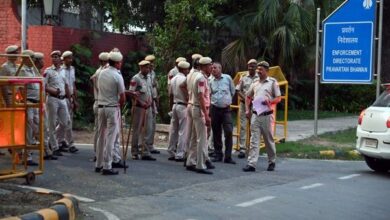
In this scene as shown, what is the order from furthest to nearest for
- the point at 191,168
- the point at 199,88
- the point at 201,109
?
the point at 191,168 < the point at 201,109 < the point at 199,88

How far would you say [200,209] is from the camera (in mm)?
7930

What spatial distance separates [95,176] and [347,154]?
5931 millimetres

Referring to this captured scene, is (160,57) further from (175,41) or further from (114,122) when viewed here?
(114,122)

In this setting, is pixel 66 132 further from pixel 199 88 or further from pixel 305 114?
pixel 305 114

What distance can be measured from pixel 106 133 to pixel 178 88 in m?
2.07

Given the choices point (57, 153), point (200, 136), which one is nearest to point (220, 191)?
point (200, 136)

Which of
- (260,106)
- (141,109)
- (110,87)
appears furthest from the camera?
(141,109)

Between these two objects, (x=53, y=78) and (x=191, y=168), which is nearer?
(x=191, y=168)

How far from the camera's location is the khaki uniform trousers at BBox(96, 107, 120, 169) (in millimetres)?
9883

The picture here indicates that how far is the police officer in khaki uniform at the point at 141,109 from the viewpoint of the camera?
11625mm

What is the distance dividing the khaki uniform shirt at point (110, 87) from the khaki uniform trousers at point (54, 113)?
1.96 m

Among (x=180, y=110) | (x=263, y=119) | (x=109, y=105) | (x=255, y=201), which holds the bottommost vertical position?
(x=255, y=201)

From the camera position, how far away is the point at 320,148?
46.0ft

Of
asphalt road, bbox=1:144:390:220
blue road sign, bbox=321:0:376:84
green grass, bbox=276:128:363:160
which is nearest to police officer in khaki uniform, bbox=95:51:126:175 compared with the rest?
asphalt road, bbox=1:144:390:220
